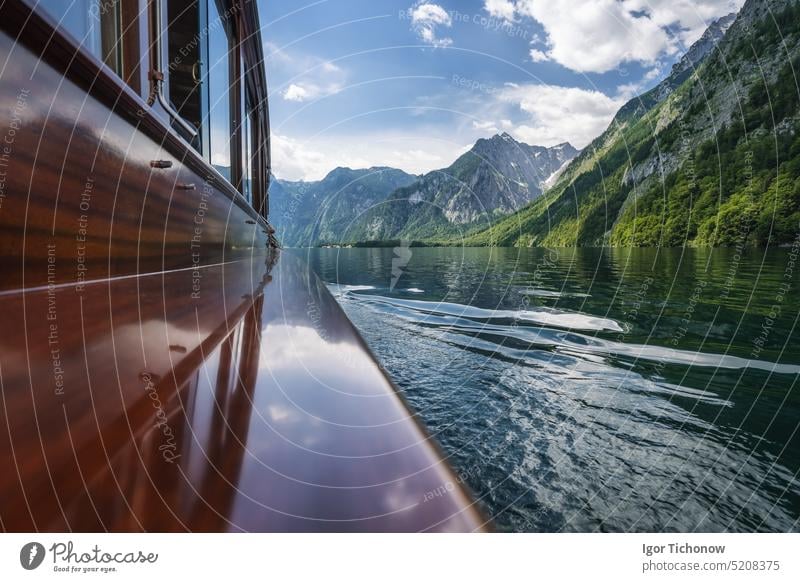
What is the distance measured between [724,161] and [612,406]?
96.5ft

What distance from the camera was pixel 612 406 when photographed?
2.18m

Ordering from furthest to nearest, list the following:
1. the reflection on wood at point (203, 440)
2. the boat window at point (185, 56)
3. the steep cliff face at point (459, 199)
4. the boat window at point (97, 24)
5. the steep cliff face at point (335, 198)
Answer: the steep cliff face at point (459, 199), the steep cliff face at point (335, 198), the boat window at point (185, 56), the boat window at point (97, 24), the reflection on wood at point (203, 440)

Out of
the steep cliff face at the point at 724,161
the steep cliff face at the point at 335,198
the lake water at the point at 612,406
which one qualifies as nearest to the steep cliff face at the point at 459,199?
the steep cliff face at the point at 335,198

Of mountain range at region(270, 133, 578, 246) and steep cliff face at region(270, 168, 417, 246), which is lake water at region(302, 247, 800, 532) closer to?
mountain range at region(270, 133, 578, 246)

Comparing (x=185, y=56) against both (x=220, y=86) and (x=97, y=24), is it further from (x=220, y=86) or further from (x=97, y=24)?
(x=97, y=24)

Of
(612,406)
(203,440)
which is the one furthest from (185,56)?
A: (612,406)

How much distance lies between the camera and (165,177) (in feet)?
5.61

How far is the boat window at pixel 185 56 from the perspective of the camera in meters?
2.64

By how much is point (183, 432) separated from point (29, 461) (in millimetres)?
108

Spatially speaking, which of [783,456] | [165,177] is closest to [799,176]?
[783,456]

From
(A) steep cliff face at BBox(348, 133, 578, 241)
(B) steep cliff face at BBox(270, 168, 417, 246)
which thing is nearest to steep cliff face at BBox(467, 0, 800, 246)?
(A) steep cliff face at BBox(348, 133, 578, 241)

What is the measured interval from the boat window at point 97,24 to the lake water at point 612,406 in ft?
5.22

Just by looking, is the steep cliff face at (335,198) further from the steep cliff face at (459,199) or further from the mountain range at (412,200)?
the steep cliff face at (459,199)

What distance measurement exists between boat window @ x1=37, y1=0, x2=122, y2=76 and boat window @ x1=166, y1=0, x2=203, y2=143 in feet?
3.73
